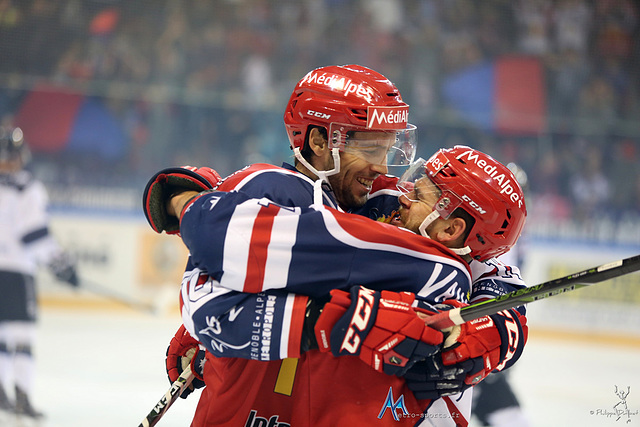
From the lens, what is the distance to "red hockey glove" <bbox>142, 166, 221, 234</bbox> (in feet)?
5.08

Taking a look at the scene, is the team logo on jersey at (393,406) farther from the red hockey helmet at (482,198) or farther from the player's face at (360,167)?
the player's face at (360,167)

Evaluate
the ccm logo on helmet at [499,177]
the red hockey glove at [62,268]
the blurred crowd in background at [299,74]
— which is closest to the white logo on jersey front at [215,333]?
the ccm logo on helmet at [499,177]

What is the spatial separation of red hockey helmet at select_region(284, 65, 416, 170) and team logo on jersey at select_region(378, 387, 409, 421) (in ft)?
1.67

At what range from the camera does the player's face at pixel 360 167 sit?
150 cm

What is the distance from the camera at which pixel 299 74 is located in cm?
683

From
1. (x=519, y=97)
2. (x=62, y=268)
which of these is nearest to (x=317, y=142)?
(x=62, y=268)

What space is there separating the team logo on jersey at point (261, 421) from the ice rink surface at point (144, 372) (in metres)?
2.05

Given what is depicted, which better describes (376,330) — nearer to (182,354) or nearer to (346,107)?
(346,107)

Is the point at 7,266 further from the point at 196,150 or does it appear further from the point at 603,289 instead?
the point at 603,289

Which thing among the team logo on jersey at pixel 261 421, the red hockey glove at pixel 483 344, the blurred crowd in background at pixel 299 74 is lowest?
the team logo on jersey at pixel 261 421

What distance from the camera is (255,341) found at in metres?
1.18

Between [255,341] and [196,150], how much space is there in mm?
5298

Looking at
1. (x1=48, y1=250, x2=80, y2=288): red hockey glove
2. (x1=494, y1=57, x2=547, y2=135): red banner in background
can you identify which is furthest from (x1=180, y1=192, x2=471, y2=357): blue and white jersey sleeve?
(x1=494, y1=57, x2=547, y2=135): red banner in background

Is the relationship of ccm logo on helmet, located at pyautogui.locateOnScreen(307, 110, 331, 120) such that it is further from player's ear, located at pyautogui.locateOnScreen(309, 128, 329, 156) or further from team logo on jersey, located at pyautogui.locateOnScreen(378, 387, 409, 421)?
team logo on jersey, located at pyautogui.locateOnScreen(378, 387, 409, 421)
